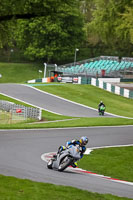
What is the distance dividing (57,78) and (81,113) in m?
19.8

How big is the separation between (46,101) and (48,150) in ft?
81.8

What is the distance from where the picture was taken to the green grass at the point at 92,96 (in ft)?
149

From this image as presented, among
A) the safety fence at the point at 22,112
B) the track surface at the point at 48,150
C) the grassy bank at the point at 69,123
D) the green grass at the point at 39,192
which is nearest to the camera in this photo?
the green grass at the point at 39,192

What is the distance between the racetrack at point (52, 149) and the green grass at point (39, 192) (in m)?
1.05

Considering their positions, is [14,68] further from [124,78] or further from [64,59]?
[124,78]

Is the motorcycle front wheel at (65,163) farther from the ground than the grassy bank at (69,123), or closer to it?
farther from the ground

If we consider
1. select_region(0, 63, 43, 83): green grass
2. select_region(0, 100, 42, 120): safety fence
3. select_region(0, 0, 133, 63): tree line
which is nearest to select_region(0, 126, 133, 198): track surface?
select_region(0, 100, 42, 120): safety fence

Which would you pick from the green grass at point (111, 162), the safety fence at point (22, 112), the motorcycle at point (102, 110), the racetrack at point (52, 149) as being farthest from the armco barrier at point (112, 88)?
the green grass at point (111, 162)

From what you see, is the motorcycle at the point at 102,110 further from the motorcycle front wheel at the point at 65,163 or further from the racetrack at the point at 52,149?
the motorcycle front wheel at the point at 65,163

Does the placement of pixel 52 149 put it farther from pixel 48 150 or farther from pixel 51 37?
pixel 51 37

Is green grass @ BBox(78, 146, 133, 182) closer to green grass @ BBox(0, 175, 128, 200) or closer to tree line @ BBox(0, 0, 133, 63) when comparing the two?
green grass @ BBox(0, 175, 128, 200)

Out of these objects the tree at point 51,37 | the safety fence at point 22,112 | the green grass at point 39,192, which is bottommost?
the safety fence at point 22,112

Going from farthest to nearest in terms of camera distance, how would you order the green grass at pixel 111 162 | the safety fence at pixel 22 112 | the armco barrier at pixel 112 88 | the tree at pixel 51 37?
the tree at pixel 51 37
the armco barrier at pixel 112 88
the safety fence at pixel 22 112
the green grass at pixel 111 162

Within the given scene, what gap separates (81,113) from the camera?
40406 mm
